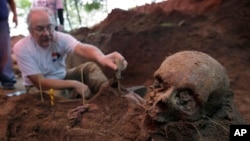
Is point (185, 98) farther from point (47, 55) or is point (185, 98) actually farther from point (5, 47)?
point (5, 47)

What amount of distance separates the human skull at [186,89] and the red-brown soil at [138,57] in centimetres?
11

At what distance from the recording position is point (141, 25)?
5918 mm

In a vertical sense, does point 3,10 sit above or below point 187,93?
above

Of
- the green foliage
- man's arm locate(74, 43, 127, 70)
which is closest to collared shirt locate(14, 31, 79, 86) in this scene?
man's arm locate(74, 43, 127, 70)

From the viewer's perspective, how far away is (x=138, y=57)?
541cm

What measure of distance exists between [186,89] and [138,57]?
144 inches

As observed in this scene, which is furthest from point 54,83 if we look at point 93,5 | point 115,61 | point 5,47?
point 93,5

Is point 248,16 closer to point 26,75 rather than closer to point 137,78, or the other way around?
point 137,78

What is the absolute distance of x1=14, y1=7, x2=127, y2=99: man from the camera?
10.8 ft

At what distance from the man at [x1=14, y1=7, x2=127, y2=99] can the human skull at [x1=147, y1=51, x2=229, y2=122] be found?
4.51 feet

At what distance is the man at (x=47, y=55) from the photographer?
3299 millimetres

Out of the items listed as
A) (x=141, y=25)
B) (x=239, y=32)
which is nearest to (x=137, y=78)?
(x=141, y=25)

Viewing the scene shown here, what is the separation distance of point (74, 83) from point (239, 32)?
2691mm

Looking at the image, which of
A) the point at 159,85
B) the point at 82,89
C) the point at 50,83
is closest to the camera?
the point at 159,85
